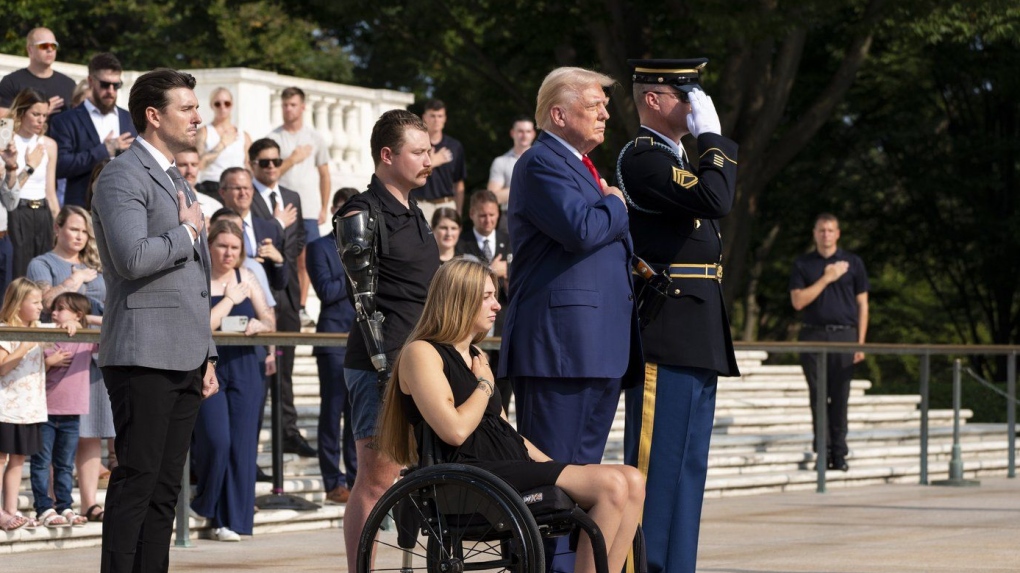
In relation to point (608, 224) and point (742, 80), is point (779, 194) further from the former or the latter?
point (608, 224)

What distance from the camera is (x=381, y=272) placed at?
22.0 ft

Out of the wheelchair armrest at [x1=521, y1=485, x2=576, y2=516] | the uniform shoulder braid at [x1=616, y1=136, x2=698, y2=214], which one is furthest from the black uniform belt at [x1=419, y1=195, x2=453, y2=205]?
the wheelchair armrest at [x1=521, y1=485, x2=576, y2=516]

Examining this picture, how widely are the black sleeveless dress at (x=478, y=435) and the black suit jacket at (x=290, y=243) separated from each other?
17.6 ft

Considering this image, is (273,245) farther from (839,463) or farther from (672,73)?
(672,73)

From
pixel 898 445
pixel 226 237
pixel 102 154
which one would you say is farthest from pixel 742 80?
pixel 226 237

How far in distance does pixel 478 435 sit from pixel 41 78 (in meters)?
7.72

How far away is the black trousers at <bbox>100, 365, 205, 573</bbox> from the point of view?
18.8 ft

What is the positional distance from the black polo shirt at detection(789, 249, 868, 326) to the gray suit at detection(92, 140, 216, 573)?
28.1ft

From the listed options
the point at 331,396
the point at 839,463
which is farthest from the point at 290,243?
the point at 839,463

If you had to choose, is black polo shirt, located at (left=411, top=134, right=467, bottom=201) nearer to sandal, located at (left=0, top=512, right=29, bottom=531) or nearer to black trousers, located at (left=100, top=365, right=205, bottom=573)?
sandal, located at (left=0, top=512, right=29, bottom=531)

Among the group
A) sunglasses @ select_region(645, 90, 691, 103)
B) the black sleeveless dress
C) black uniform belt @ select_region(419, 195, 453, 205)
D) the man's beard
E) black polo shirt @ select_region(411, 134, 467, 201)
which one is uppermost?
the man's beard

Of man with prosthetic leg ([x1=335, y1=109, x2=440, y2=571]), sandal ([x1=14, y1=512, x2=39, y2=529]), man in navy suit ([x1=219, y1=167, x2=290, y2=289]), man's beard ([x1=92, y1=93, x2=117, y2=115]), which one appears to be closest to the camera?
man with prosthetic leg ([x1=335, y1=109, x2=440, y2=571])

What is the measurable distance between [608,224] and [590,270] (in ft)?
0.67

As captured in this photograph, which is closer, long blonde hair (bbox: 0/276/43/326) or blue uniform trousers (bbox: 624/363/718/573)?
Answer: blue uniform trousers (bbox: 624/363/718/573)
